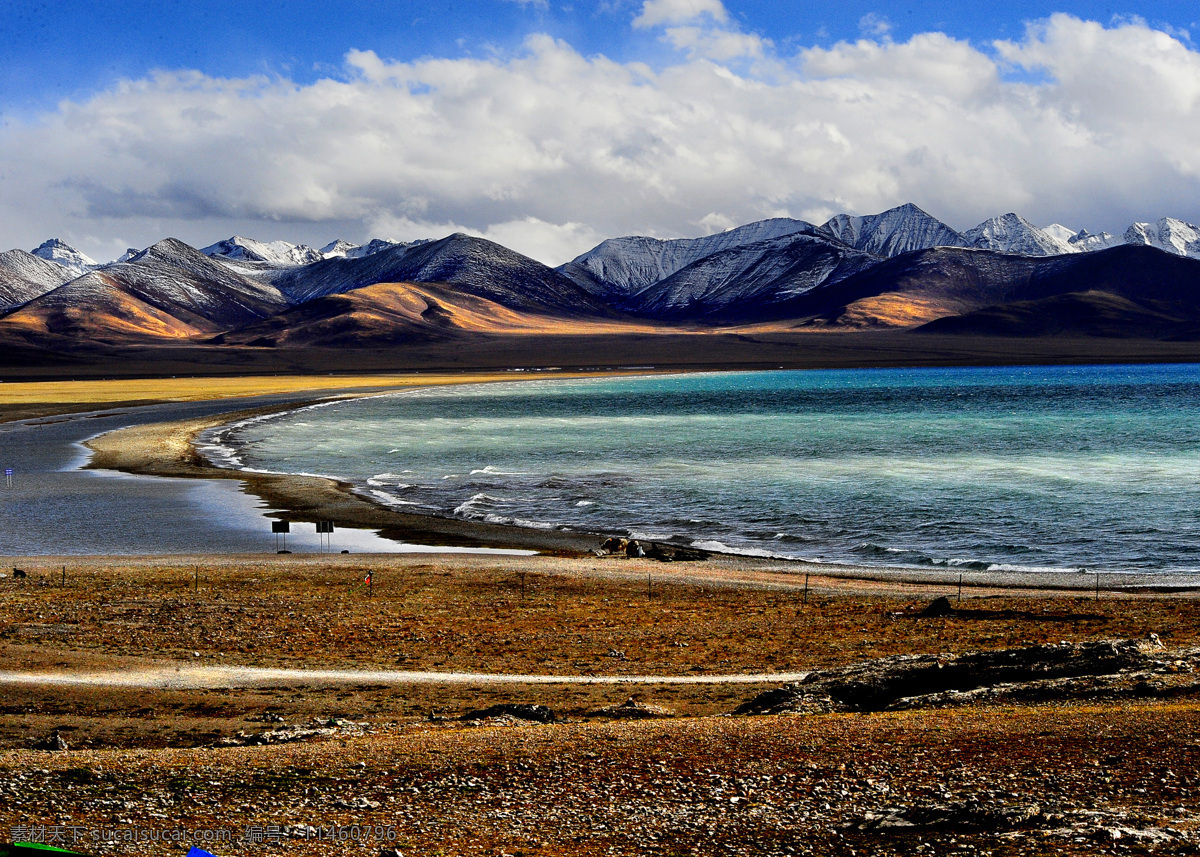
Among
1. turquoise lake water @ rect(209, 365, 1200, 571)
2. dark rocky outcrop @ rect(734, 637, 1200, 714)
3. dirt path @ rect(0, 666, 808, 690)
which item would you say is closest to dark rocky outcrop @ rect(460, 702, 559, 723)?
dirt path @ rect(0, 666, 808, 690)

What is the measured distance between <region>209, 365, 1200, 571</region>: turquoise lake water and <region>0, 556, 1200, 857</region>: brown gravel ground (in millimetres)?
11158

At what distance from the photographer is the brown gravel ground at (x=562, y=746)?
8.73m

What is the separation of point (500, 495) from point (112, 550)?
16182mm

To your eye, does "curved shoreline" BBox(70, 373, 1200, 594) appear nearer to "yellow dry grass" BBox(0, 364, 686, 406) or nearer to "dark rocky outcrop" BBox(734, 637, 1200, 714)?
"dark rocky outcrop" BBox(734, 637, 1200, 714)

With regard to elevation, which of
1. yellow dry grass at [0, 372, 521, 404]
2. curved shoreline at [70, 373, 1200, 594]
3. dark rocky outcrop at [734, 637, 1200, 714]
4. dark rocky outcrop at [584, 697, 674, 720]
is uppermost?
yellow dry grass at [0, 372, 521, 404]

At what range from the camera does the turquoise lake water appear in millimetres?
32438

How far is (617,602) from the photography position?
22453mm

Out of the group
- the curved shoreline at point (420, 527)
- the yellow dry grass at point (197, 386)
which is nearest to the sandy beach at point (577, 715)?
the curved shoreline at point (420, 527)

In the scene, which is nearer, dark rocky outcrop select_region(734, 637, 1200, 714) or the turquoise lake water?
dark rocky outcrop select_region(734, 637, 1200, 714)

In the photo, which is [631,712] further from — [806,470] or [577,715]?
[806,470]

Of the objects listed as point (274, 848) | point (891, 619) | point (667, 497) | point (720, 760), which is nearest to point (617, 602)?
point (891, 619)

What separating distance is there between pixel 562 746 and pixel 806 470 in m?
39.7

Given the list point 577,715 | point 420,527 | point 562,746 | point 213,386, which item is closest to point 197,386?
point 213,386

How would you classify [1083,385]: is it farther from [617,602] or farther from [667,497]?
[617,602]
